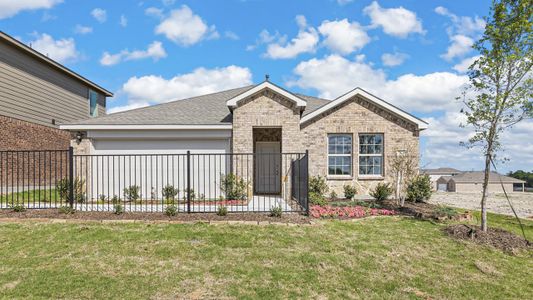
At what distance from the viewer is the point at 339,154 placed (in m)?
14.6

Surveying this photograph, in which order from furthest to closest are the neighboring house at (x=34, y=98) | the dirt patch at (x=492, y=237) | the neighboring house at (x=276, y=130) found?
1. the neighboring house at (x=34, y=98)
2. the neighboring house at (x=276, y=130)
3. the dirt patch at (x=492, y=237)

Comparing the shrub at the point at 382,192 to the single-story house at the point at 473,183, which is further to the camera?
the single-story house at the point at 473,183

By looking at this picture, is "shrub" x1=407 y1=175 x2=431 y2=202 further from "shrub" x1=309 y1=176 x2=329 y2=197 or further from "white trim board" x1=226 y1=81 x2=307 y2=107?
"white trim board" x1=226 y1=81 x2=307 y2=107

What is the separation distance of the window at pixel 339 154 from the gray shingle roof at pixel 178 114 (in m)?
2.41

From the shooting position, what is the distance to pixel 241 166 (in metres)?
12.7

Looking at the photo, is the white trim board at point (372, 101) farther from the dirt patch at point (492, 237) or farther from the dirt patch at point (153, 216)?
the dirt patch at point (492, 237)

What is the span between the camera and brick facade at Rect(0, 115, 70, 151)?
46.3 ft

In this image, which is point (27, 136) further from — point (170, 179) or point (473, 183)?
point (473, 183)

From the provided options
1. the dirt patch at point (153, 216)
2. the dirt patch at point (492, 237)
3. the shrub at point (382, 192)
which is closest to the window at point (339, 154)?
the shrub at point (382, 192)

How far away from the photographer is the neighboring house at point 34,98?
1442 cm

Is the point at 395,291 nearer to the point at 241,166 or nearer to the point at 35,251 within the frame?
the point at 35,251

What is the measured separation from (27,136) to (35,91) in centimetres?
253

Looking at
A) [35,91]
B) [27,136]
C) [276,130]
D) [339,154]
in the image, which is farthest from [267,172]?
[35,91]

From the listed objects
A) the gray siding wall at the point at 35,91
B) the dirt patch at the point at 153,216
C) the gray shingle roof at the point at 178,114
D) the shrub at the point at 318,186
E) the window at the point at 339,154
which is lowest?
the dirt patch at the point at 153,216
